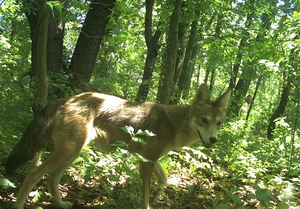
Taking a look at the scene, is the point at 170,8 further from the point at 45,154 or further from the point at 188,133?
the point at 45,154

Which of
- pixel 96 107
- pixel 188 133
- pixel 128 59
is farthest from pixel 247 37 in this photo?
pixel 128 59

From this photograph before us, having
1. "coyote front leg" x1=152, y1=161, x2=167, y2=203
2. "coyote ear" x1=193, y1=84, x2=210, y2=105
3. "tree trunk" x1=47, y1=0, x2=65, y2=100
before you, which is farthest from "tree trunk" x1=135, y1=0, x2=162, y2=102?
"coyote front leg" x1=152, y1=161, x2=167, y2=203

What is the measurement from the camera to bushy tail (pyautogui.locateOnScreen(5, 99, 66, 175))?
12.6ft

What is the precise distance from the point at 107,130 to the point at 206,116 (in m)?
1.92

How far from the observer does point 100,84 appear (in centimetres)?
1280

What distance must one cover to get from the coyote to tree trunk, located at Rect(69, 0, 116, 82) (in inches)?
133

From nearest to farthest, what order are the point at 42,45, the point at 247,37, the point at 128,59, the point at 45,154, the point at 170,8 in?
the point at 42,45, the point at 45,154, the point at 170,8, the point at 247,37, the point at 128,59

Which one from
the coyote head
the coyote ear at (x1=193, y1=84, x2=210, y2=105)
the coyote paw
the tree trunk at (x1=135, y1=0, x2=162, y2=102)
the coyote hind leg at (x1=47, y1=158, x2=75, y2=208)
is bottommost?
the coyote paw

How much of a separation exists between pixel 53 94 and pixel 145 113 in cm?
319

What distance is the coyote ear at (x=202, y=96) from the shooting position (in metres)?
5.41

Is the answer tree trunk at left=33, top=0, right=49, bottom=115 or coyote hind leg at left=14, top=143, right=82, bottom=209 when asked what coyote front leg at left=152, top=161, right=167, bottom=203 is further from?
tree trunk at left=33, top=0, right=49, bottom=115

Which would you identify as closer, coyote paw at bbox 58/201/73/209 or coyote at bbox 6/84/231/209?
coyote at bbox 6/84/231/209

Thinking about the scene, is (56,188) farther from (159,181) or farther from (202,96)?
(202,96)

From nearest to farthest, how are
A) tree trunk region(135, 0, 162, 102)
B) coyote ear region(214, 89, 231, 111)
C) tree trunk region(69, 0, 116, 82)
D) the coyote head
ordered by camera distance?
the coyote head → coyote ear region(214, 89, 231, 111) → tree trunk region(69, 0, 116, 82) → tree trunk region(135, 0, 162, 102)
